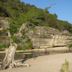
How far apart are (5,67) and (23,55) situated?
7472mm

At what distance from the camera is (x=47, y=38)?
31.7 meters

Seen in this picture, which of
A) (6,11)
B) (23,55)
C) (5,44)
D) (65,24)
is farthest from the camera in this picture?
(65,24)

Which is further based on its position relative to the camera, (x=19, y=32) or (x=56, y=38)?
(x=56, y=38)

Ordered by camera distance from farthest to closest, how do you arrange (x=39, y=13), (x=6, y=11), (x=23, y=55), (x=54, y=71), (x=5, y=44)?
(x=6, y=11)
(x=5, y=44)
(x=23, y=55)
(x=39, y=13)
(x=54, y=71)

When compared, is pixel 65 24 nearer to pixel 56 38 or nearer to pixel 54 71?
pixel 56 38

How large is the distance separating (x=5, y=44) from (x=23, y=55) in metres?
5.38

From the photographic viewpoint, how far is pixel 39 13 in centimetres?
2062

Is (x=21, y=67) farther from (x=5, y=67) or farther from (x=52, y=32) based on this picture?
(x=52, y=32)

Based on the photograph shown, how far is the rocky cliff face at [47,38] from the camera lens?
100ft

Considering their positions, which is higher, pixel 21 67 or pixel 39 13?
pixel 39 13

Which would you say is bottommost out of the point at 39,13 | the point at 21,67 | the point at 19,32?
the point at 21,67

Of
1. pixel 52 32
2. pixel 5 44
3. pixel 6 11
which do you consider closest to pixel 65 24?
pixel 6 11

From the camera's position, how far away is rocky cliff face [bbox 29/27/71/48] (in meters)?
30.5

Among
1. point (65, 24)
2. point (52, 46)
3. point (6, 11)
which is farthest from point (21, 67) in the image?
point (65, 24)
